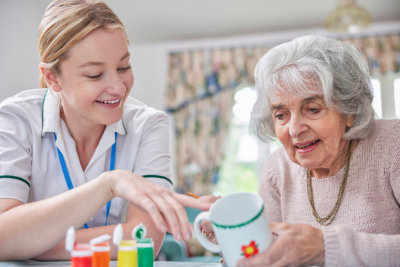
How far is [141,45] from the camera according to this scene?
21.5 ft

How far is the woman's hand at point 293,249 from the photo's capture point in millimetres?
904

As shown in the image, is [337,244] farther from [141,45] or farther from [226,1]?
[141,45]

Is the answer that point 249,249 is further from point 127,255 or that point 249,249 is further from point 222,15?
point 222,15

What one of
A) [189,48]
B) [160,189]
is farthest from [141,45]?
[160,189]

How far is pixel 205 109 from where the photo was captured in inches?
239

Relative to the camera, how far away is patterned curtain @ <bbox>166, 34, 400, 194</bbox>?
236 inches

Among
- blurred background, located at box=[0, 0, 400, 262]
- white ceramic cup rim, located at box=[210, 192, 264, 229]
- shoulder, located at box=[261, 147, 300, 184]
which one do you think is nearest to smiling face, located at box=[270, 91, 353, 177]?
shoulder, located at box=[261, 147, 300, 184]

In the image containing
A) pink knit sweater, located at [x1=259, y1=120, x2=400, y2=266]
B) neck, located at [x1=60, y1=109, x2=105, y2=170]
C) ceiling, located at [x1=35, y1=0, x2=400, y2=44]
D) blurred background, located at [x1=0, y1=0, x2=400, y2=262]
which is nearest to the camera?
pink knit sweater, located at [x1=259, y1=120, x2=400, y2=266]

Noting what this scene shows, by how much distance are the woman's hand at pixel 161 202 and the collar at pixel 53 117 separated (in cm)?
45

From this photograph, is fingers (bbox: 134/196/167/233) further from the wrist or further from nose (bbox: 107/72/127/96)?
nose (bbox: 107/72/127/96)

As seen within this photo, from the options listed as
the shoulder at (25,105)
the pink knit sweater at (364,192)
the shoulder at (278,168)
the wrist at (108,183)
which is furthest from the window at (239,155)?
the wrist at (108,183)

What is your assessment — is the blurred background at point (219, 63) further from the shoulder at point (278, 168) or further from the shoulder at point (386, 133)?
the shoulder at point (386, 133)

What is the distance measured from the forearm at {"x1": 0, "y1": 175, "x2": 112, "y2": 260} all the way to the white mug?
1.07 ft

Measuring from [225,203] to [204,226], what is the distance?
27 cm
